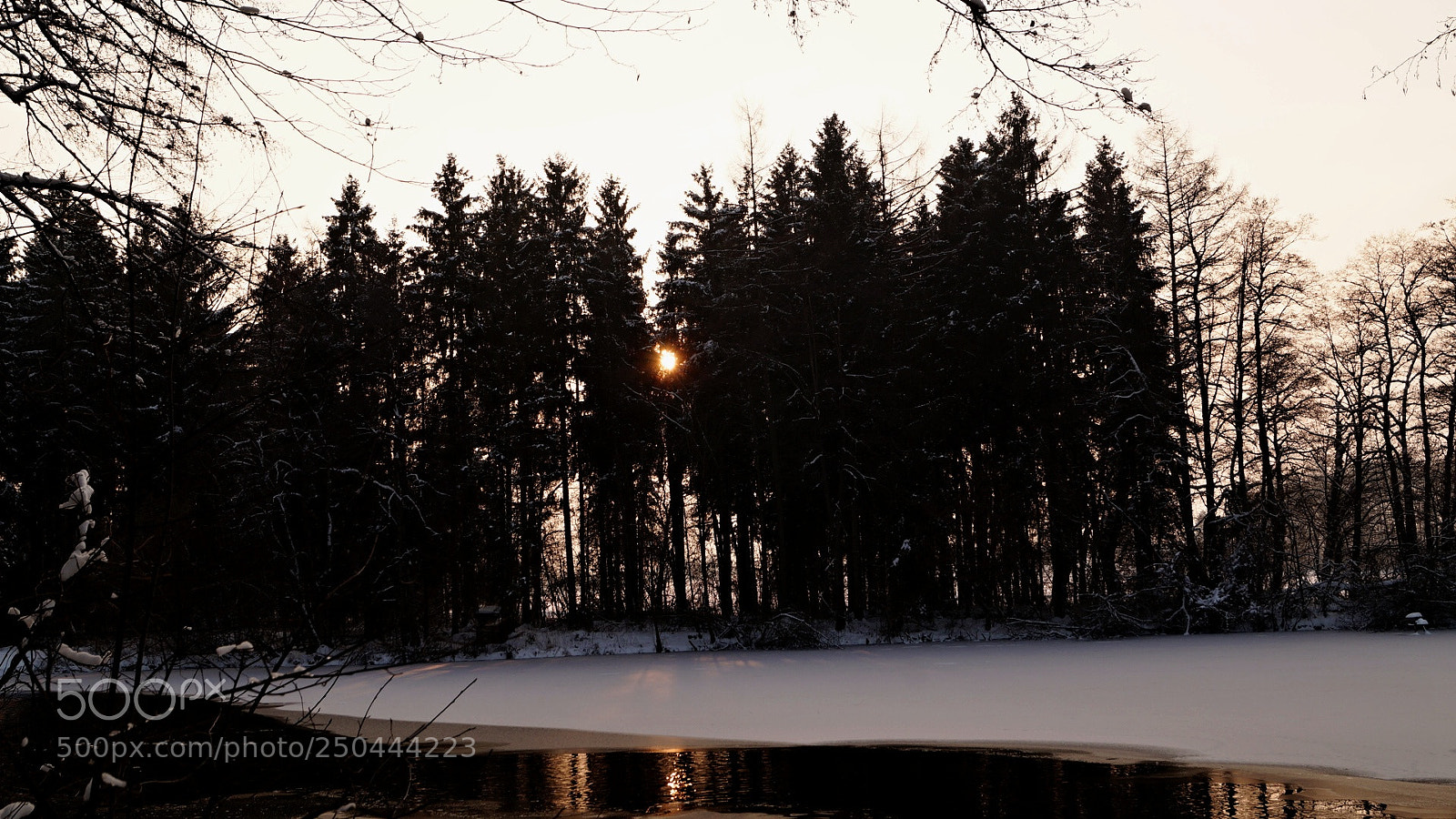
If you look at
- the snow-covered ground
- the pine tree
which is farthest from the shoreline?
the pine tree

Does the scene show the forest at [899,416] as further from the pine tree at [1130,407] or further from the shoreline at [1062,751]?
the shoreline at [1062,751]

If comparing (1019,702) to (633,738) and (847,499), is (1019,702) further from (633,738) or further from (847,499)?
(847,499)

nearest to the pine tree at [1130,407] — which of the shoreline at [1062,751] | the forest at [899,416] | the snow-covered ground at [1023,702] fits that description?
the forest at [899,416]

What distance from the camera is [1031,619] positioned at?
22281 mm

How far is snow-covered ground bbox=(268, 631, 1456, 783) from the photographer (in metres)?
8.85

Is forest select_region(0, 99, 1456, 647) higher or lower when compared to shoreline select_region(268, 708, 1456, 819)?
higher

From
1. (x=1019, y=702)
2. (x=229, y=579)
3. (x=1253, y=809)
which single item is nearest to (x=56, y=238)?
(x=229, y=579)

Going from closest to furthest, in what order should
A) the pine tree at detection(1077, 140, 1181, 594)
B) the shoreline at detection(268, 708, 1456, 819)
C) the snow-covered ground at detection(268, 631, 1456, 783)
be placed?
1. the shoreline at detection(268, 708, 1456, 819)
2. the snow-covered ground at detection(268, 631, 1456, 783)
3. the pine tree at detection(1077, 140, 1181, 594)

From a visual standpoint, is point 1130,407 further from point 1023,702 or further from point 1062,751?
point 1062,751

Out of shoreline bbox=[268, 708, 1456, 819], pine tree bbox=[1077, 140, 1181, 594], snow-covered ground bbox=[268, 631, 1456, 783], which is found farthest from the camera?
pine tree bbox=[1077, 140, 1181, 594]

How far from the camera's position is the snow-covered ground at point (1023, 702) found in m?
8.85

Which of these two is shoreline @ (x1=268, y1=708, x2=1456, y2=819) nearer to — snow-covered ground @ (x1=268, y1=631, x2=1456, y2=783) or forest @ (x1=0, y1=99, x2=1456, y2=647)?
snow-covered ground @ (x1=268, y1=631, x2=1456, y2=783)

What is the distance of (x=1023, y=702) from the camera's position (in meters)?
11.7

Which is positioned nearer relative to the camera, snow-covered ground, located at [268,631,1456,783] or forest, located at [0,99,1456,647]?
snow-covered ground, located at [268,631,1456,783]
